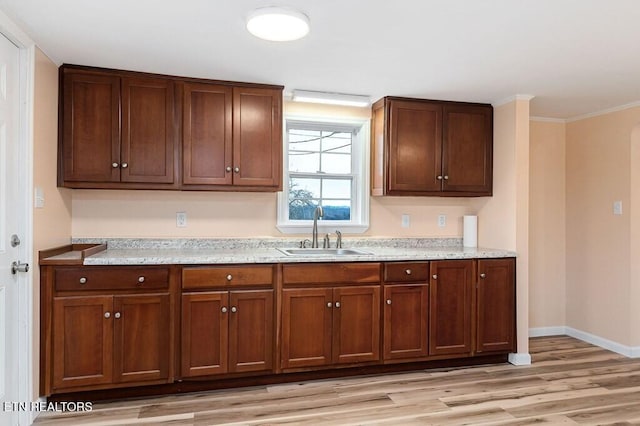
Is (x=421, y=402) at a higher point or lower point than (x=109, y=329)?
lower

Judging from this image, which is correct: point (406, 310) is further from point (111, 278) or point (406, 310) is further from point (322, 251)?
point (111, 278)

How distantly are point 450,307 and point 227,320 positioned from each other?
173 cm

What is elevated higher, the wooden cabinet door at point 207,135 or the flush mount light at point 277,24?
the flush mount light at point 277,24

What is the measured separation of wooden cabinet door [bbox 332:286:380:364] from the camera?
3078 mm

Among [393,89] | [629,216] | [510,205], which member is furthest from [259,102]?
[629,216]

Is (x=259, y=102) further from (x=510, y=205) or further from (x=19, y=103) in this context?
(x=510, y=205)

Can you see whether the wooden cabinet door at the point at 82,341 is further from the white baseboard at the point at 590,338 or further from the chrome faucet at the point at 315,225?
the white baseboard at the point at 590,338

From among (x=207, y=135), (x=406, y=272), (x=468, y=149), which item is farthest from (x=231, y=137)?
(x=468, y=149)

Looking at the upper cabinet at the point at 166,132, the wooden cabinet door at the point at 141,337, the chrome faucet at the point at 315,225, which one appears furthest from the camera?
the chrome faucet at the point at 315,225

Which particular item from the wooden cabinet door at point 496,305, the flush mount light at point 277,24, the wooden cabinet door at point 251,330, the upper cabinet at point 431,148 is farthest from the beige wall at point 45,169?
the wooden cabinet door at point 496,305

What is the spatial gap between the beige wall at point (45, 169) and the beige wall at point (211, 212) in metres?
0.28

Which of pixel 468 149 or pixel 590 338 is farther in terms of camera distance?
pixel 590 338

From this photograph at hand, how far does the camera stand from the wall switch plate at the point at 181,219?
3.40 meters

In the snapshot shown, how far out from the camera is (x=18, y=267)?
7.66 ft
